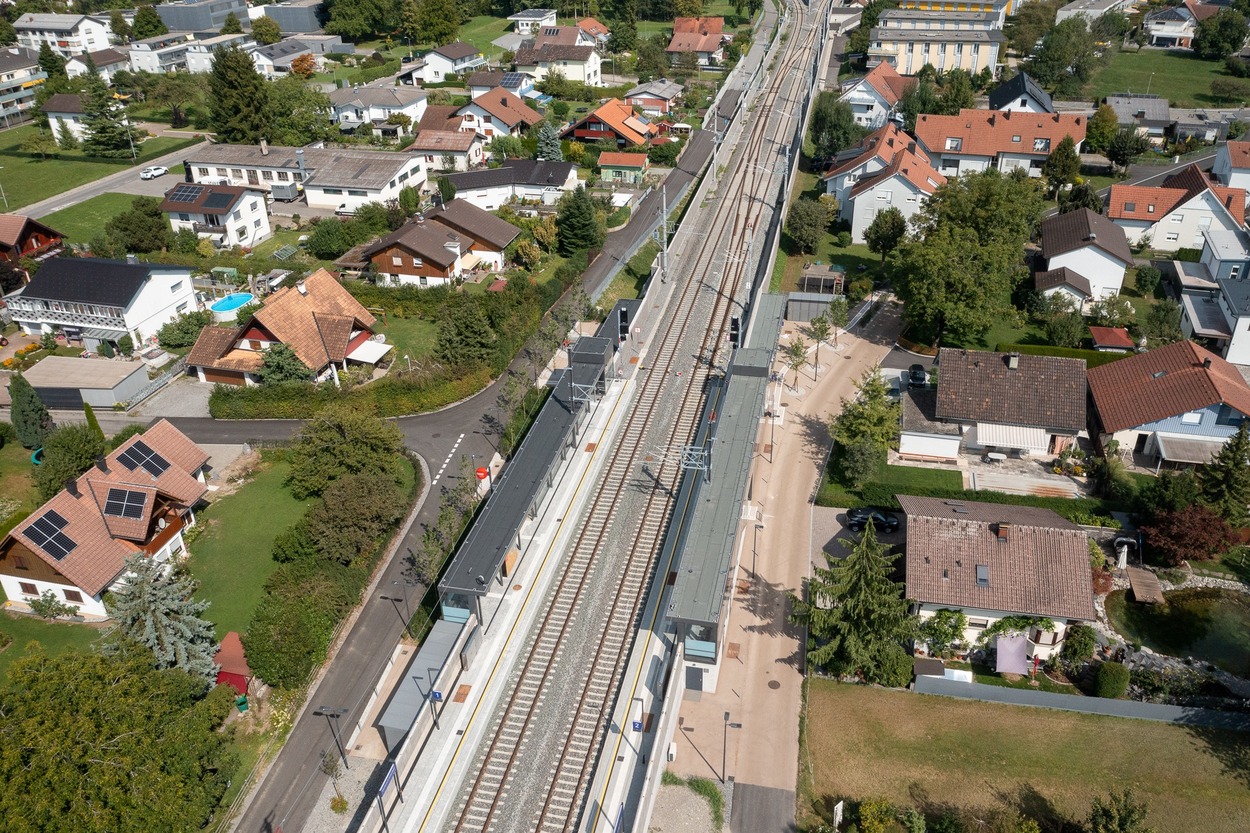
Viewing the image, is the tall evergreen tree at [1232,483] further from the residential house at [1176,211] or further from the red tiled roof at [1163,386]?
the residential house at [1176,211]

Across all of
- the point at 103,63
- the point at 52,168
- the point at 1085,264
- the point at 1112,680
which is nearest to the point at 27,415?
the point at 1112,680

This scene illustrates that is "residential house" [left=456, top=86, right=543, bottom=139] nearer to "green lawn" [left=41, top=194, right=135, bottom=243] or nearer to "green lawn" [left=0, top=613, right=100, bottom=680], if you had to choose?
"green lawn" [left=41, top=194, right=135, bottom=243]

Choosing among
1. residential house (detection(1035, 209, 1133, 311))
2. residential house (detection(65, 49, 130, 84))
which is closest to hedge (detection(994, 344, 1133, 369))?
residential house (detection(1035, 209, 1133, 311))

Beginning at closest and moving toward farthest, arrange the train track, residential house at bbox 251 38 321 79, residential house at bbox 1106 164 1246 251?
the train track, residential house at bbox 1106 164 1246 251, residential house at bbox 251 38 321 79

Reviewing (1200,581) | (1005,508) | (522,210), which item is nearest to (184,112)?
(522,210)

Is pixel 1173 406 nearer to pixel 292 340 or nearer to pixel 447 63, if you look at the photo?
pixel 292 340

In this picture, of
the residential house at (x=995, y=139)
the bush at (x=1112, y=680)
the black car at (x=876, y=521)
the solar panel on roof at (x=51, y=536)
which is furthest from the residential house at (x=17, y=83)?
the bush at (x=1112, y=680)

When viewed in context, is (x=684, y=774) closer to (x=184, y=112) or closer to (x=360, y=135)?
(x=360, y=135)
